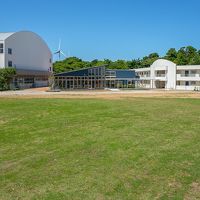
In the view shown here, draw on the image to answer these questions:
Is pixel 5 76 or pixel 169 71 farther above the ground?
pixel 169 71

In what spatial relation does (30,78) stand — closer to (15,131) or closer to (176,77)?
(176,77)

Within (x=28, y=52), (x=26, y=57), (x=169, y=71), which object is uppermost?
(x=28, y=52)

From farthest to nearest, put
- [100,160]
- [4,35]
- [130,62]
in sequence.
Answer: [130,62] < [4,35] < [100,160]

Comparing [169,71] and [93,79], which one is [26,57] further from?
[169,71]

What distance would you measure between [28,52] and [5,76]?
12.4 metres

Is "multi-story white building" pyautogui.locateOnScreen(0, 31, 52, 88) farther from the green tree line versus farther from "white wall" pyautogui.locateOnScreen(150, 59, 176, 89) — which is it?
"white wall" pyautogui.locateOnScreen(150, 59, 176, 89)

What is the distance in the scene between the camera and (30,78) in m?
53.1

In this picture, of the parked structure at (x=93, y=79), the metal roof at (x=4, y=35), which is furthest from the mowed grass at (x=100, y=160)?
the metal roof at (x=4, y=35)

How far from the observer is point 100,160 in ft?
23.1

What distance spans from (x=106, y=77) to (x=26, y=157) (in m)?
43.9

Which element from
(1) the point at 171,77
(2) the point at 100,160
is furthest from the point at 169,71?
(2) the point at 100,160

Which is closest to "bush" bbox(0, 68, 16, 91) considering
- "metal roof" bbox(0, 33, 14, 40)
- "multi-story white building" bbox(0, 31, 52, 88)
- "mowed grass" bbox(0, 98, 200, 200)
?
"multi-story white building" bbox(0, 31, 52, 88)

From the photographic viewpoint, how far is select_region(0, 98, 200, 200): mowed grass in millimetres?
5418

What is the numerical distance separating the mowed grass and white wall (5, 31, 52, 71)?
38.2 metres
